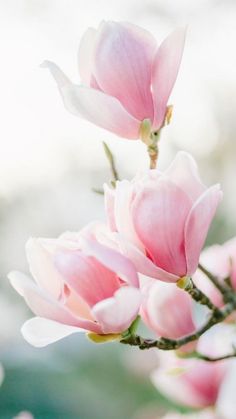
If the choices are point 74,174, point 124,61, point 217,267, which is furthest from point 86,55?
point 74,174

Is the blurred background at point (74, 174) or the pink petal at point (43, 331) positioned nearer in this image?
the pink petal at point (43, 331)

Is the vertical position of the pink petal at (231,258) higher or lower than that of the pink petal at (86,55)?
lower

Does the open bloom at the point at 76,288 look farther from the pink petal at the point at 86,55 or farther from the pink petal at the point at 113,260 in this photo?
the pink petal at the point at 86,55

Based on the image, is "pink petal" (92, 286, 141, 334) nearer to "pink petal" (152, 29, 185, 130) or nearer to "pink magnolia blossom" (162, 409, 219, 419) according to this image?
"pink petal" (152, 29, 185, 130)

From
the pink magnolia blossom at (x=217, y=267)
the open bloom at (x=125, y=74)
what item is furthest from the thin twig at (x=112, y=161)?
the pink magnolia blossom at (x=217, y=267)

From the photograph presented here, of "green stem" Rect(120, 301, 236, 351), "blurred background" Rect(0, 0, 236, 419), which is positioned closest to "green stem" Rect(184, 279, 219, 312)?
"green stem" Rect(120, 301, 236, 351)

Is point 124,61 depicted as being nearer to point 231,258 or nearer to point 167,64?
point 167,64

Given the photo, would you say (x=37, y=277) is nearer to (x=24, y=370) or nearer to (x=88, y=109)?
(x=88, y=109)

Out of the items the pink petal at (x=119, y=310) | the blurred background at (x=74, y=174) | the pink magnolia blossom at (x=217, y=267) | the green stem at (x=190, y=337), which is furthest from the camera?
the blurred background at (x=74, y=174)
